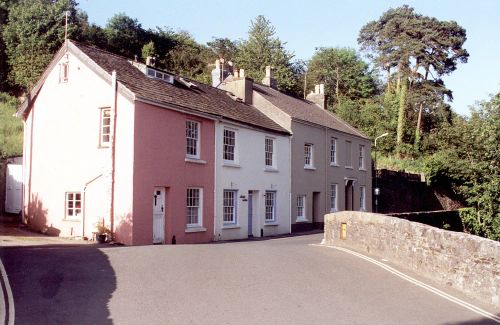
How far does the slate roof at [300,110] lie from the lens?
30953 millimetres

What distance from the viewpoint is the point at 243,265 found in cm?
1326

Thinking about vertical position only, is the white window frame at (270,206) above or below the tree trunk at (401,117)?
below

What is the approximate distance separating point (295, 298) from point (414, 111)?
49.4 meters

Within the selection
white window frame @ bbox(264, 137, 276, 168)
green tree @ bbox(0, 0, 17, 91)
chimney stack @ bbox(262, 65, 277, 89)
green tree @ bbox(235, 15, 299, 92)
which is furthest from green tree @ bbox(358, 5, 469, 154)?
green tree @ bbox(0, 0, 17, 91)

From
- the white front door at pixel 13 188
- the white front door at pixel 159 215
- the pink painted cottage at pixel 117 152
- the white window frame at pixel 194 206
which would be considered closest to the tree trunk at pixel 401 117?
the pink painted cottage at pixel 117 152

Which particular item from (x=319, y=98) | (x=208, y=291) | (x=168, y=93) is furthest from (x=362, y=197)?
(x=208, y=291)

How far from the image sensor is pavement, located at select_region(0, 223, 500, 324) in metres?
8.47

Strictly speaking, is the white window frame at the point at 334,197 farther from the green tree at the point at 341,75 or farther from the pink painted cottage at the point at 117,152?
the green tree at the point at 341,75

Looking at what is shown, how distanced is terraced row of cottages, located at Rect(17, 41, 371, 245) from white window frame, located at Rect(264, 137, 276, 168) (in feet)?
0.22

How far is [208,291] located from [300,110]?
80.1 ft

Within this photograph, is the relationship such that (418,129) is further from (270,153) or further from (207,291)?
(207,291)

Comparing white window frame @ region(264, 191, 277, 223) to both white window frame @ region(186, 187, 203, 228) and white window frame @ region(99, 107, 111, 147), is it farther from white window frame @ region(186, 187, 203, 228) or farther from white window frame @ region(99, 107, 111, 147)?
white window frame @ region(99, 107, 111, 147)

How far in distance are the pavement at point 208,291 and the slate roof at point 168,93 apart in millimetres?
7556

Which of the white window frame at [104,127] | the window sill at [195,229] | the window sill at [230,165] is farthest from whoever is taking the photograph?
the window sill at [230,165]
